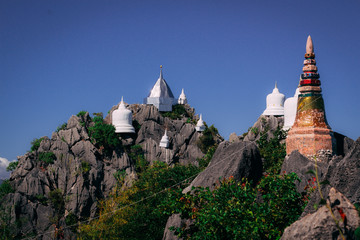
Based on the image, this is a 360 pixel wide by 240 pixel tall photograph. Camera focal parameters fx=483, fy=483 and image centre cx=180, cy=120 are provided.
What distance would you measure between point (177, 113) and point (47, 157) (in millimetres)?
20039

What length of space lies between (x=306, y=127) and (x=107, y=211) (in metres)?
20.5

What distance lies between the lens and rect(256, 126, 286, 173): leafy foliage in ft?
72.0

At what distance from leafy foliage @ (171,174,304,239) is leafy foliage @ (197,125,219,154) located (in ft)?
151

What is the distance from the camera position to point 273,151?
81.8 feet

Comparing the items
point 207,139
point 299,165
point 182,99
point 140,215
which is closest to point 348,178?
point 299,165

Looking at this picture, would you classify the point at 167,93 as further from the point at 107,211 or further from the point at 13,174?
the point at 107,211

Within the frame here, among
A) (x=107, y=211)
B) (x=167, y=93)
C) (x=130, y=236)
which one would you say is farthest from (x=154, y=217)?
(x=167, y=93)

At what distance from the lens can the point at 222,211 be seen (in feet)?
42.9

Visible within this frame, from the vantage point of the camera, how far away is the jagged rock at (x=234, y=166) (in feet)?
57.8

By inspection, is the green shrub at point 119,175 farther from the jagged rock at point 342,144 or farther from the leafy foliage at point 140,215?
the jagged rock at point 342,144

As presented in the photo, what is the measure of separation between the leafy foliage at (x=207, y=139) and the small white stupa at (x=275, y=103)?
11275 millimetres

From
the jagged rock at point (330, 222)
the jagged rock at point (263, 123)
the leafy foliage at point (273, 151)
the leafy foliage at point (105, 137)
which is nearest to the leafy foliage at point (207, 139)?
the leafy foliage at point (105, 137)

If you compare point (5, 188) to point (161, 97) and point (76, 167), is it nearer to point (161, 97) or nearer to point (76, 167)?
point (76, 167)

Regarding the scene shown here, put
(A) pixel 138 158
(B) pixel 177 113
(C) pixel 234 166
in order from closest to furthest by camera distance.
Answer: (C) pixel 234 166, (A) pixel 138 158, (B) pixel 177 113
